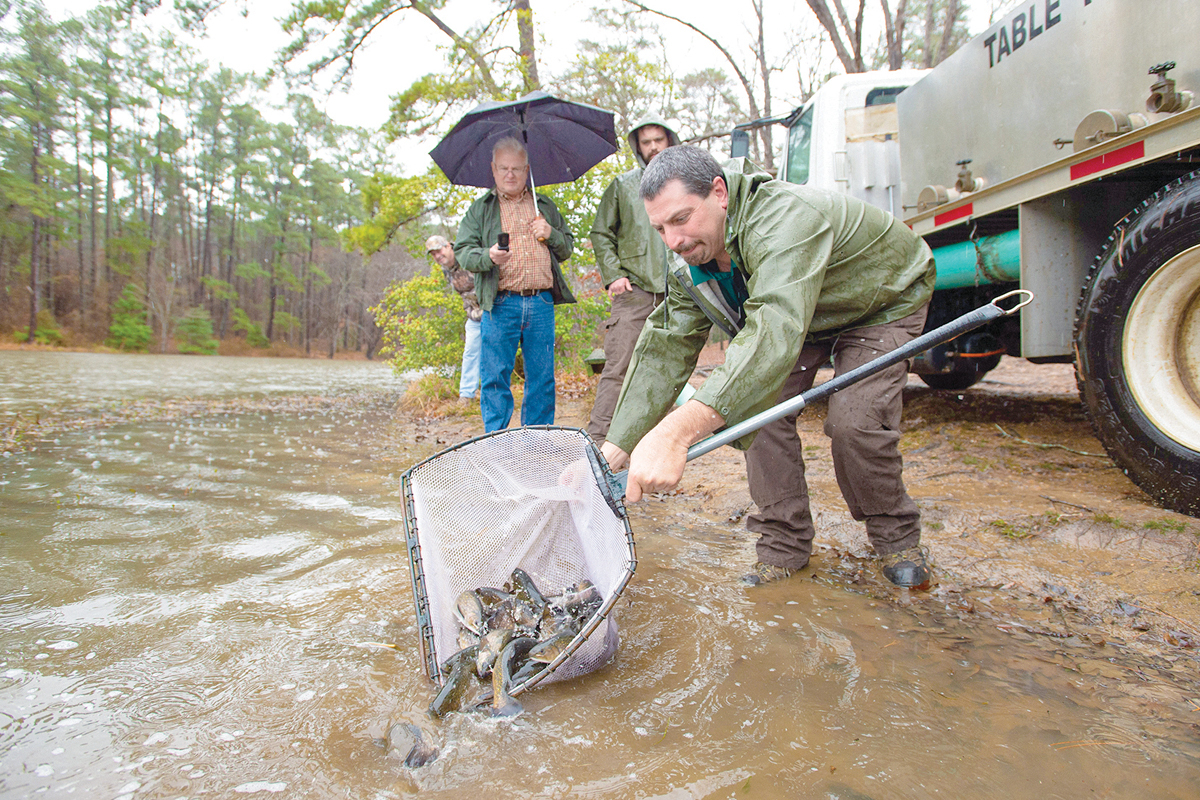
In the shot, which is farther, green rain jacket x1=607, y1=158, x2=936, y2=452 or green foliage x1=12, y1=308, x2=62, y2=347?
green foliage x1=12, y1=308, x2=62, y2=347

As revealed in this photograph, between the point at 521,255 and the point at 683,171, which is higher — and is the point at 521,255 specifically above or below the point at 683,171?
above

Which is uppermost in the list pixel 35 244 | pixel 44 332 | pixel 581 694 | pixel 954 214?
pixel 35 244

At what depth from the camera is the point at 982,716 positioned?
1636 mm

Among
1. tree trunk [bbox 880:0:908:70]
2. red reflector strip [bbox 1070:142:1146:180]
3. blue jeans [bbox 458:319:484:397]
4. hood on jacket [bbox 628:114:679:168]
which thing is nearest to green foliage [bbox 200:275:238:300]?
blue jeans [bbox 458:319:484:397]

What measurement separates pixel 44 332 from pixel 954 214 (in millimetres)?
36772

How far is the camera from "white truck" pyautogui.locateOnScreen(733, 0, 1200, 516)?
248 centimetres

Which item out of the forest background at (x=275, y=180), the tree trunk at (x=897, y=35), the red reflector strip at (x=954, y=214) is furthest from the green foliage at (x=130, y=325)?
the red reflector strip at (x=954, y=214)

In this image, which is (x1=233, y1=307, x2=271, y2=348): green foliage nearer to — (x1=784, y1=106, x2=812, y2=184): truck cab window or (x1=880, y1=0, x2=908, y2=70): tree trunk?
(x1=880, y1=0, x2=908, y2=70): tree trunk

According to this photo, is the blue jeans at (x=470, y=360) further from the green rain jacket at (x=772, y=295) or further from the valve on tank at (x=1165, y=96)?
the valve on tank at (x=1165, y=96)

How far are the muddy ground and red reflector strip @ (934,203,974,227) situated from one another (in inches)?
55.0

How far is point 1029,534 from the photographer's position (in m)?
2.79

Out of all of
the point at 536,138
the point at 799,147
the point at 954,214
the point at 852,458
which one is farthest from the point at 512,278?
the point at 799,147

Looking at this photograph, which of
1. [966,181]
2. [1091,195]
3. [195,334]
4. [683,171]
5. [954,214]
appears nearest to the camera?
[683,171]

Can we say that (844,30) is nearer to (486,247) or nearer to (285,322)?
(486,247)
